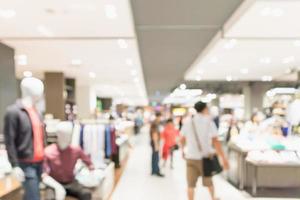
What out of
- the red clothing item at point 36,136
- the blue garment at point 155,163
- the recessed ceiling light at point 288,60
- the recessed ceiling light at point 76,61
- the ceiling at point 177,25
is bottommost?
the blue garment at point 155,163

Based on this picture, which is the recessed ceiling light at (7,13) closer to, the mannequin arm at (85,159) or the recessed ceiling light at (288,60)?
the mannequin arm at (85,159)

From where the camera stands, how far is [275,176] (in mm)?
6809

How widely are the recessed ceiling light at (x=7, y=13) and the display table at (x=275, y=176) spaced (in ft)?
15.1

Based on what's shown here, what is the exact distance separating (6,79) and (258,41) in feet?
18.2

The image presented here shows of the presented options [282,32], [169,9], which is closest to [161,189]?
[169,9]

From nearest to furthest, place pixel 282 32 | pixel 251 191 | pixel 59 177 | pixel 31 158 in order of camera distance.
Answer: pixel 31 158 < pixel 59 177 < pixel 251 191 < pixel 282 32

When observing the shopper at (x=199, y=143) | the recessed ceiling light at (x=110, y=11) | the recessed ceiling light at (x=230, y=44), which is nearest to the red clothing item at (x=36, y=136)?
the shopper at (x=199, y=143)

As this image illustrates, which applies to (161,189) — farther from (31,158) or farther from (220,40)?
(31,158)

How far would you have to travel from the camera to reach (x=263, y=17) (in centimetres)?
619

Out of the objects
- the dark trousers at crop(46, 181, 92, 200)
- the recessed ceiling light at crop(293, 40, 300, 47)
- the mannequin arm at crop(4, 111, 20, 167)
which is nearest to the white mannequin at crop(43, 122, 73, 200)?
the dark trousers at crop(46, 181, 92, 200)

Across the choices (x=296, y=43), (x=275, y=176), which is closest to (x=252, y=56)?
(x=296, y=43)

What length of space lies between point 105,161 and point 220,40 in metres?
3.58

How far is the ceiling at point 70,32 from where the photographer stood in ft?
18.6

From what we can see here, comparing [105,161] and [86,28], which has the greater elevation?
[86,28]
